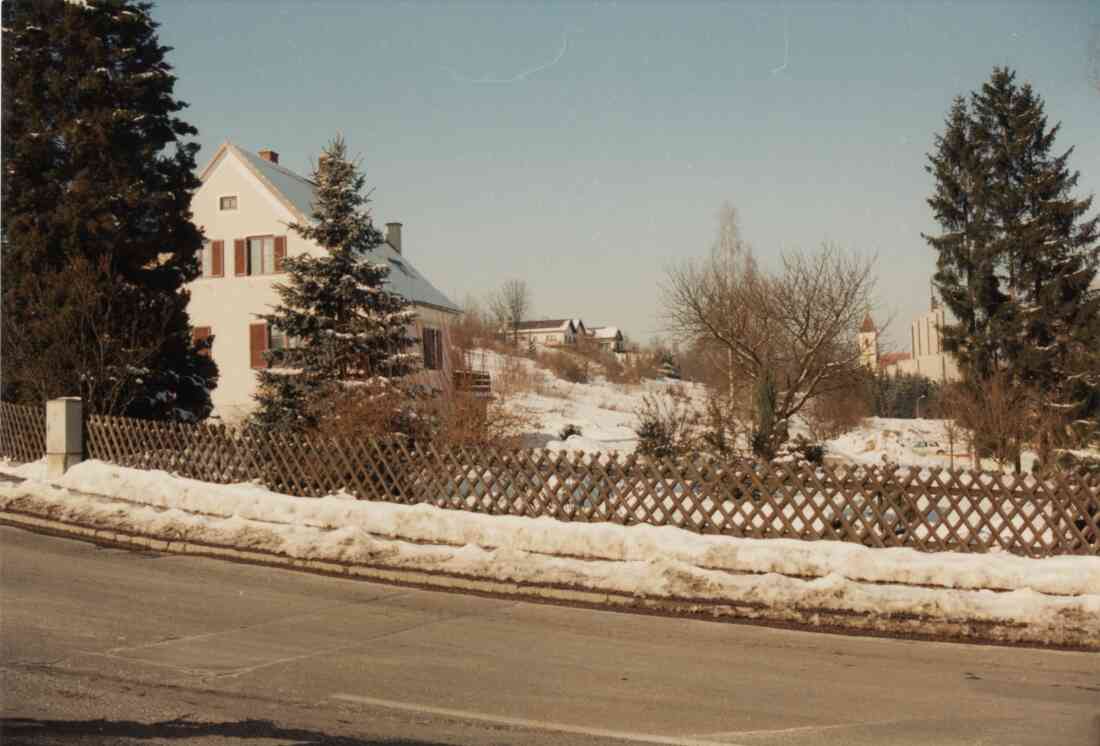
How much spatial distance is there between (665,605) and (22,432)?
14.9 m

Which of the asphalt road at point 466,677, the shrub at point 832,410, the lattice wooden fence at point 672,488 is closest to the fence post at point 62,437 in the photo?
the lattice wooden fence at point 672,488

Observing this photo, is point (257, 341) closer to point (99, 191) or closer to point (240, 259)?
point (240, 259)

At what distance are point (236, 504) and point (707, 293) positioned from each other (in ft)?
66.7

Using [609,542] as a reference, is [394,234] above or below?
above

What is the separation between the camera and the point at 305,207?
35.6 metres

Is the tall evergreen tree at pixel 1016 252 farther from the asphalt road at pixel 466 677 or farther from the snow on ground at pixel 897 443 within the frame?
the asphalt road at pixel 466 677

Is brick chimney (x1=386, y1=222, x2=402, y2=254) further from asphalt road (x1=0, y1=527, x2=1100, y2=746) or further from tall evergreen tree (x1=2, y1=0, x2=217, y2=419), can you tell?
asphalt road (x1=0, y1=527, x2=1100, y2=746)

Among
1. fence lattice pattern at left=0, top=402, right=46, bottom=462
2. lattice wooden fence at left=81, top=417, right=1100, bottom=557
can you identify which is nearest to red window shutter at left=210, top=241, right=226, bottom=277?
fence lattice pattern at left=0, top=402, right=46, bottom=462

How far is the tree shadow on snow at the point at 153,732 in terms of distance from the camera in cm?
517

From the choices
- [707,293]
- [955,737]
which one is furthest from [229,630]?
[707,293]

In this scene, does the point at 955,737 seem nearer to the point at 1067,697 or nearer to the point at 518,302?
the point at 1067,697

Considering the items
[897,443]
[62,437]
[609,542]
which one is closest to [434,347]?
[62,437]

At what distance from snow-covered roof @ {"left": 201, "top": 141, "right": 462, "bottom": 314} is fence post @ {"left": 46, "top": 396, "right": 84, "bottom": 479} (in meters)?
16.6

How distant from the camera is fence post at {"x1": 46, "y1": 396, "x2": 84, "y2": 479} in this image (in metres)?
16.2
